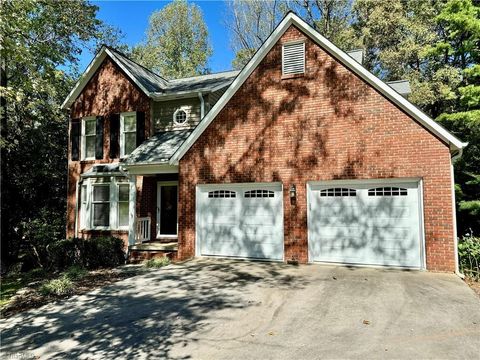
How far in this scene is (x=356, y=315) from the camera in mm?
5914

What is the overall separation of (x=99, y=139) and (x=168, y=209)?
180 inches

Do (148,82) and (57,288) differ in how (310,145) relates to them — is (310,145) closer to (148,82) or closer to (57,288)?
(57,288)

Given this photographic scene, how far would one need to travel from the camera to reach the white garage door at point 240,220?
34.7 ft

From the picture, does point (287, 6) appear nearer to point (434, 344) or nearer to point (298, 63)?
point (298, 63)

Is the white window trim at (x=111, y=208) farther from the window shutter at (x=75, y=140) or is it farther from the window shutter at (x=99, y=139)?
the window shutter at (x=75, y=140)

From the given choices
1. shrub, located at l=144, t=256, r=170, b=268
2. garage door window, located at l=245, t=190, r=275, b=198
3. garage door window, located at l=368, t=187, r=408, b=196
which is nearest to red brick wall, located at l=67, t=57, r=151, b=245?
shrub, located at l=144, t=256, r=170, b=268

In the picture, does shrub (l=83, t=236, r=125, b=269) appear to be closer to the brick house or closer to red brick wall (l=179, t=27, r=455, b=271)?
the brick house

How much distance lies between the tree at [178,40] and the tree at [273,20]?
7.59 meters

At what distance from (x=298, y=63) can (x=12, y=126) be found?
1633cm

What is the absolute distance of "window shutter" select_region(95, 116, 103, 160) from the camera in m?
15.2

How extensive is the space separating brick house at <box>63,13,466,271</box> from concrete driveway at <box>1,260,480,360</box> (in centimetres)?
129

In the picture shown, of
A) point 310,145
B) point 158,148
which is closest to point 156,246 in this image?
point 158,148

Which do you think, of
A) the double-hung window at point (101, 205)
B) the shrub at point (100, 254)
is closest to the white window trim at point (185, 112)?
the double-hung window at point (101, 205)

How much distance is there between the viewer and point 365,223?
9.56 metres
